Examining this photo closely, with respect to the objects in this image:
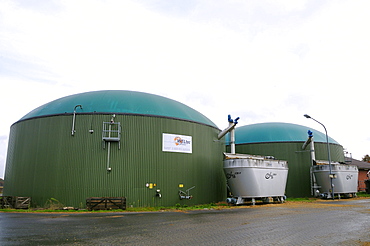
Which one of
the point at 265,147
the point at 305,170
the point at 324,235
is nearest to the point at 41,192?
the point at 324,235

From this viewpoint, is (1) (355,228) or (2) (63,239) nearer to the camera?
(2) (63,239)

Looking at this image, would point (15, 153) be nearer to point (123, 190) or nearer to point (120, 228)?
point (123, 190)

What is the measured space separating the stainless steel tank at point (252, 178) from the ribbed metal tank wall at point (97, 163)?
9.97 feet

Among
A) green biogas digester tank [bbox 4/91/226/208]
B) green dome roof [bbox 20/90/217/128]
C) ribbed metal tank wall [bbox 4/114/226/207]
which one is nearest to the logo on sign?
green biogas digester tank [bbox 4/91/226/208]

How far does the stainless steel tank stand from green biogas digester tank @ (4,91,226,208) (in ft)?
9.02

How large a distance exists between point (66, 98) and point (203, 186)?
15.9 metres

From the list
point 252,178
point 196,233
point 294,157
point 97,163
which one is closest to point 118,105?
point 97,163

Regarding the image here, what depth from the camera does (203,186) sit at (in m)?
30.0

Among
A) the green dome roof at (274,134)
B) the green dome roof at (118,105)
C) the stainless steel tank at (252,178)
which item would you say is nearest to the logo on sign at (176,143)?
the green dome roof at (118,105)

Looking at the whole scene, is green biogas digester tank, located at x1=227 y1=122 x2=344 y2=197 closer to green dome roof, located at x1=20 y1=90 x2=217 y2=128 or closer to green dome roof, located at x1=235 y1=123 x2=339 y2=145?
green dome roof, located at x1=235 y1=123 x2=339 y2=145

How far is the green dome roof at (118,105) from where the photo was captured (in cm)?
2772

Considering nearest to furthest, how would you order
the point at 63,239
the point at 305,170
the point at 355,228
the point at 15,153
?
1. the point at 63,239
2. the point at 355,228
3. the point at 15,153
4. the point at 305,170

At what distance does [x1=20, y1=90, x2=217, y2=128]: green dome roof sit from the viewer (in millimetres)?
27719

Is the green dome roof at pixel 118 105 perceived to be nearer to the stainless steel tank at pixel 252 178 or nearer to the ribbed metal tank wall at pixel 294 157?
the stainless steel tank at pixel 252 178
